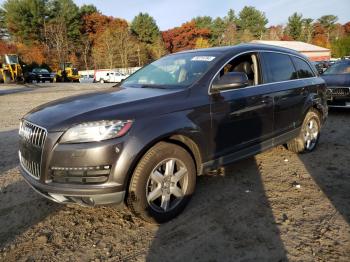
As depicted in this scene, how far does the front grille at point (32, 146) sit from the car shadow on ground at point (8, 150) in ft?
6.63

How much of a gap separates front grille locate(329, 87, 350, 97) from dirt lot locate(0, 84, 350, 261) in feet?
15.7

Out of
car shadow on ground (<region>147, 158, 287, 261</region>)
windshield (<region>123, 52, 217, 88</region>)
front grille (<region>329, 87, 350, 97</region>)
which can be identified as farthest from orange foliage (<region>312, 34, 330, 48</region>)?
car shadow on ground (<region>147, 158, 287, 261</region>)

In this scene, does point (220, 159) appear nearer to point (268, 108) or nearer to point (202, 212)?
point (202, 212)

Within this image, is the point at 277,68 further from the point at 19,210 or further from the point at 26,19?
the point at 26,19

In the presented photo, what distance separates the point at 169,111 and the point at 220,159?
98cm

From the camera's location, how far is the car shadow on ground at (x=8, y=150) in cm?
532

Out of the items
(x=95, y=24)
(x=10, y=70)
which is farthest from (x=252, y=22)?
(x=10, y=70)

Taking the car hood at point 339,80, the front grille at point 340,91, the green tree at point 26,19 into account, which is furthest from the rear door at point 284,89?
the green tree at point 26,19

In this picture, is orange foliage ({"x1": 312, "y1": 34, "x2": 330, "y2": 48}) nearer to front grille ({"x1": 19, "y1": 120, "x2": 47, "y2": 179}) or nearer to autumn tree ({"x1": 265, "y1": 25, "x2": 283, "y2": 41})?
autumn tree ({"x1": 265, "y1": 25, "x2": 283, "y2": 41})

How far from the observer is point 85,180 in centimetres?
287

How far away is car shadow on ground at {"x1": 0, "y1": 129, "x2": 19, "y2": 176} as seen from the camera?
5.32 metres

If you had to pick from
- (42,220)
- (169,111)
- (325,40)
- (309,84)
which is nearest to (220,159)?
(169,111)

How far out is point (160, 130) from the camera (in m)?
3.10

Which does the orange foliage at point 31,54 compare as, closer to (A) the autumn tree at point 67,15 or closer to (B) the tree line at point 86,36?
(B) the tree line at point 86,36
